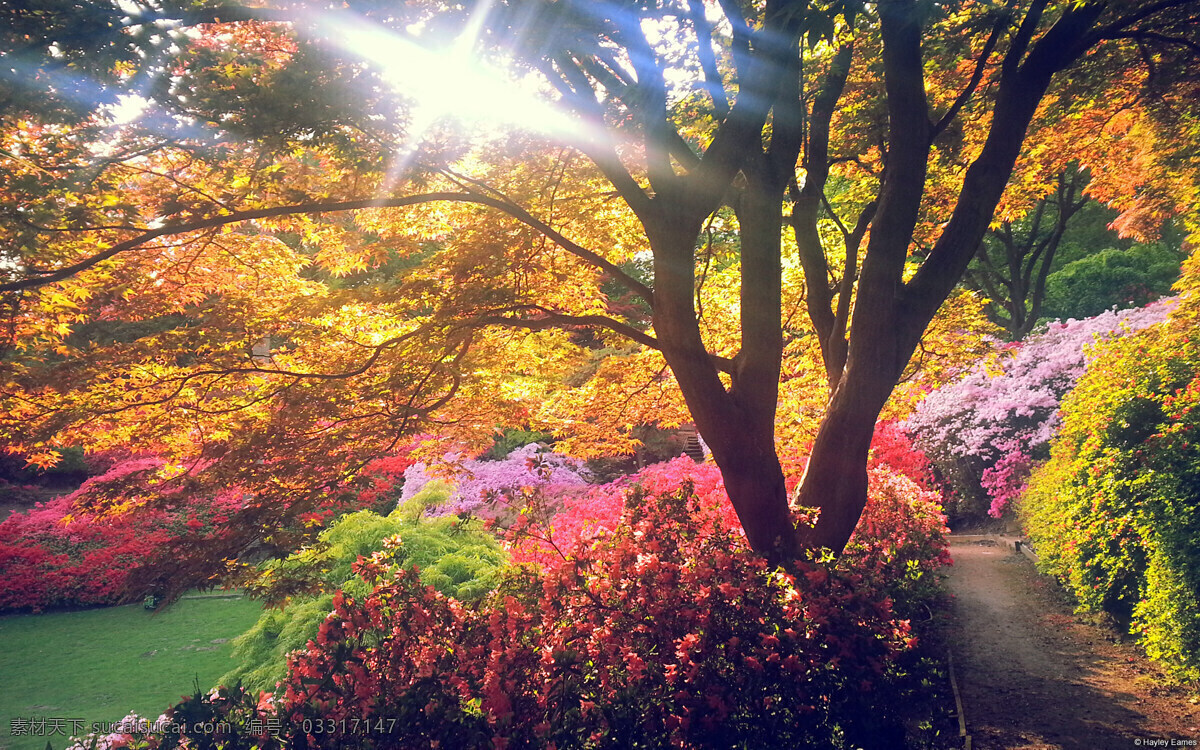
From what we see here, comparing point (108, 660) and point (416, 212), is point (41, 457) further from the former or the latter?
point (108, 660)

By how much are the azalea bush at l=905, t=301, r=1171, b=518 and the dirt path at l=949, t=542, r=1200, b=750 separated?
5302 millimetres

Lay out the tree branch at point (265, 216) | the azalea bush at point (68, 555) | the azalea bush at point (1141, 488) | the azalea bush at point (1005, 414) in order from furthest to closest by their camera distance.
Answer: the azalea bush at point (1005, 414) < the azalea bush at point (68, 555) < the azalea bush at point (1141, 488) < the tree branch at point (265, 216)

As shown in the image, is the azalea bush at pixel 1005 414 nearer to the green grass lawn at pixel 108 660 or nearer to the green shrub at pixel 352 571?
the green shrub at pixel 352 571

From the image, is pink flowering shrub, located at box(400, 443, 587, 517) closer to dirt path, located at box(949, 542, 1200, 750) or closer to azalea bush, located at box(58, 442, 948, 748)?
dirt path, located at box(949, 542, 1200, 750)

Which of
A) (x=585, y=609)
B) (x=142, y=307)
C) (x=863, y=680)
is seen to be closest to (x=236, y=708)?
(x=585, y=609)

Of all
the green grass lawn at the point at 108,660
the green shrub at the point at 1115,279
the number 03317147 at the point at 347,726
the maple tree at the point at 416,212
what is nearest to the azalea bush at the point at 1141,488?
the maple tree at the point at 416,212

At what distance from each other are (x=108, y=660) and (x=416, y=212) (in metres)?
7.66

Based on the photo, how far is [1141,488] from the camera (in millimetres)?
5336

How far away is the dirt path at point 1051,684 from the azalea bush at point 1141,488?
313 mm

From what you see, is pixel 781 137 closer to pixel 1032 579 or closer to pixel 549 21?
pixel 549 21

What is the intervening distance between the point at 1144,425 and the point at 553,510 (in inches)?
316

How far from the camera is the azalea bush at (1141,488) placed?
4.70m

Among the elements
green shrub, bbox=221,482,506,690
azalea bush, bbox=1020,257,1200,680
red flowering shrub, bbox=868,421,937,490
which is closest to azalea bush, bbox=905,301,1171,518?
red flowering shrub, bbox=868,421,937,490

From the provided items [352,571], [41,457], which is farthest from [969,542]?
[41,457]
